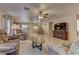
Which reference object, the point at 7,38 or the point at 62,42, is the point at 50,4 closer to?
the point at 62,42

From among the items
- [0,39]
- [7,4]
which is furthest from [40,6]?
[0,39]

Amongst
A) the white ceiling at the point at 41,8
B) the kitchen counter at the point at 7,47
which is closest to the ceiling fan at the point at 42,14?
the white ceiling at the point at 41,8

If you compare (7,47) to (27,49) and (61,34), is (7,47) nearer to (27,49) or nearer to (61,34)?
(27,49)

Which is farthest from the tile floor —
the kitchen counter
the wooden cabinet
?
the wooden cabinet

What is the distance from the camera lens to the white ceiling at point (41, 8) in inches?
58.5

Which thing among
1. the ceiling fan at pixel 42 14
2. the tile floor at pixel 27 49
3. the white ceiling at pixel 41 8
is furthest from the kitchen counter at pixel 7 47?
the ceiling fan at pixel 42 14

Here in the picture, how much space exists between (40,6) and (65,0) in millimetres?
344

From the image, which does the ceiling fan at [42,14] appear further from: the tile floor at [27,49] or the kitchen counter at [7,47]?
the kitchen counter at [7,47]

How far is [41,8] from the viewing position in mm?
1501

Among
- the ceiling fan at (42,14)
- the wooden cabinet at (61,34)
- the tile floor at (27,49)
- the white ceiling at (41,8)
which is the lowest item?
the tile floor at (27,49)

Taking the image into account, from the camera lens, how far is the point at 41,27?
59.2 inches

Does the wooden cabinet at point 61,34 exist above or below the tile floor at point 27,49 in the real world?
above

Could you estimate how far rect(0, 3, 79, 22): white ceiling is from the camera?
1486 mm
